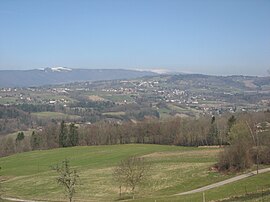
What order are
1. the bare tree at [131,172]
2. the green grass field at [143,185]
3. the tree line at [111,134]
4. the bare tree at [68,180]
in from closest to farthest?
the green grass field at [143,185]
the bare tree at [68,180]
the bare tree at [131,172]
the tree line at [111,134]

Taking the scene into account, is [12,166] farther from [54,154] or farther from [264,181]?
[264,181]

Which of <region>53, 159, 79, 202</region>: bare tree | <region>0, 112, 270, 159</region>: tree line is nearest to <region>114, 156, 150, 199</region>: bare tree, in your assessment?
<region>53, 159, 79, 202</region>: bare tree

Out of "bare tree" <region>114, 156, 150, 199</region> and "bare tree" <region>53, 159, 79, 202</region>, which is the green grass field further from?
"bare tree" <region>53, 159, 79, 202</region>

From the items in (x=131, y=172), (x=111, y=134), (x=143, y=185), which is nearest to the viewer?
(x=131, y=172)

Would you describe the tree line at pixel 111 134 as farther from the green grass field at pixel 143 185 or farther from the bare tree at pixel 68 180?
the bare tree at pixel 68 180

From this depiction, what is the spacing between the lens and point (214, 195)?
3634cm

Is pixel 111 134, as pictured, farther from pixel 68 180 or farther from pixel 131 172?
pixel 68 180

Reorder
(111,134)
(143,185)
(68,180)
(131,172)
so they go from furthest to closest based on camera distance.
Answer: (111,134) < (143,185) < (131,172) < (68,180)

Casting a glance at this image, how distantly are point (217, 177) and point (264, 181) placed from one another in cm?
938

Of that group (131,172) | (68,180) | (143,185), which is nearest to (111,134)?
(143,185)

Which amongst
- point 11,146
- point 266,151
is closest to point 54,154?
point 11,146

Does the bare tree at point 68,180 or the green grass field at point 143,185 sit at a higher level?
the bare tree at point 68,180

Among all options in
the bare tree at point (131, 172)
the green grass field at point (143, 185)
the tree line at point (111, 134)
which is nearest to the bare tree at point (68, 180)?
the green grass field at point (143, 185)

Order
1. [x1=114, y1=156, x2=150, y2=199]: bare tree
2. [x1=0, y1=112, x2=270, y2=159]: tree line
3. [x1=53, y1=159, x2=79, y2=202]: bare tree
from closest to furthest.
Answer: [x1=53, y1=159, x2=79, y2=202]: bare tree, [x1=114, y1=156, x2=150, y2=199]: bare tree, [x1=0, y1=112, x2=270, y2=159]: tree line
